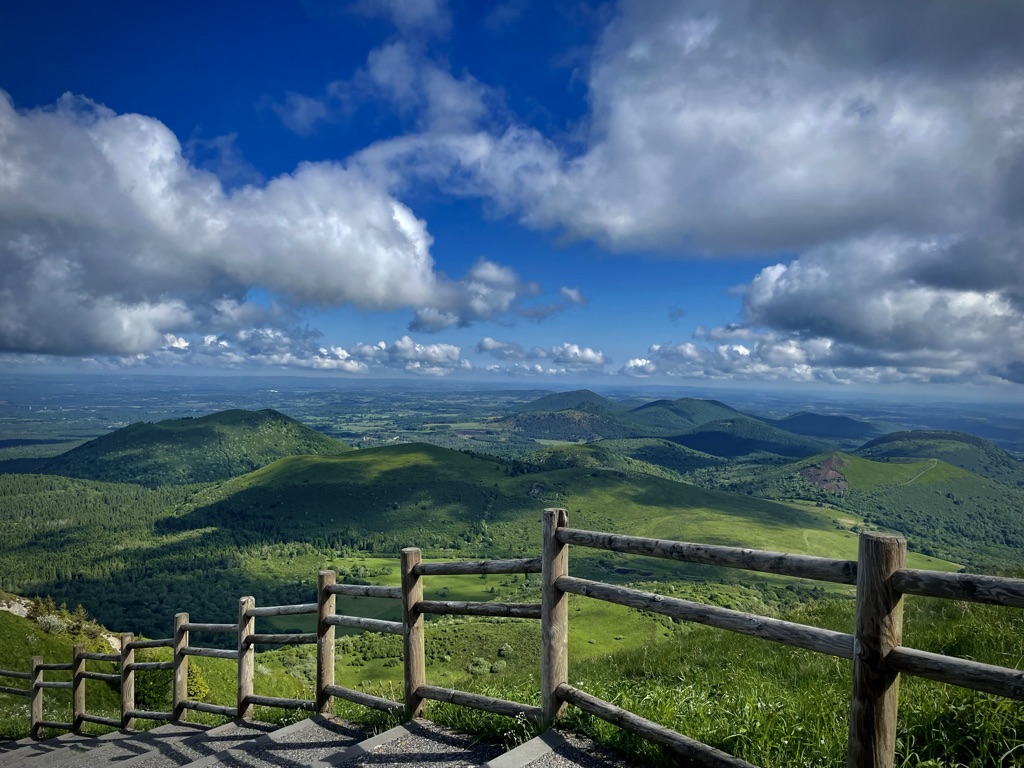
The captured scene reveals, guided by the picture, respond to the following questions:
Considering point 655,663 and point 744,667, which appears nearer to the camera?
point 744,667

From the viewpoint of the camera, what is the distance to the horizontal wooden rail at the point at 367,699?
8.04 meters

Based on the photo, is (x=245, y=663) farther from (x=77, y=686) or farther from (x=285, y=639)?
(x=77, y=686)

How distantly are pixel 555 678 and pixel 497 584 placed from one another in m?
169

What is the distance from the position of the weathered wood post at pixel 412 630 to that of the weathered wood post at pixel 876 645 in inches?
207

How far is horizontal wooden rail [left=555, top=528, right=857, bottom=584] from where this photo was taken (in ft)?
13.6

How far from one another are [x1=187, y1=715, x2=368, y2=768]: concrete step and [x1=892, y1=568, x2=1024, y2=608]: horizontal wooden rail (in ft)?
21.6

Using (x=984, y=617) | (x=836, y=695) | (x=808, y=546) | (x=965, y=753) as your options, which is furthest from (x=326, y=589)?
(x=808, y=546)

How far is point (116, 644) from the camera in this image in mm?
33031

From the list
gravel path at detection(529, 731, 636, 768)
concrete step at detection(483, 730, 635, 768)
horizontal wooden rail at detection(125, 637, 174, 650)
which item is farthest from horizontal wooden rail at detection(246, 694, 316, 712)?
gravel path at detection(529, 731, 636, 768)

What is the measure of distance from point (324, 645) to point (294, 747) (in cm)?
164

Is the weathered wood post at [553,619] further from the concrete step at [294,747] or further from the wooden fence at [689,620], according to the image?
the concrete step at [294,747]

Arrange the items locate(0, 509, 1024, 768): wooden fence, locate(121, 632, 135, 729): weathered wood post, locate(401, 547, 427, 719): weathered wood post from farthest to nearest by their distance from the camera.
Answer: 1. locate(121, 632, 135, 729): weathered wood post
2. locate(401, 547, 427, 719): weathered wood post
3. locate(0, 509, 1024, 768): wooden fence

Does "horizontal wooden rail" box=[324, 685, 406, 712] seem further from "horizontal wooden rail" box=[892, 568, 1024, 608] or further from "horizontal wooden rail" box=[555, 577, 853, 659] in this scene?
"horizontal wooden rail" box=[892, 568, 1024, 608]

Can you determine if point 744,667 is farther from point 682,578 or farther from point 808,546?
point 808,546
